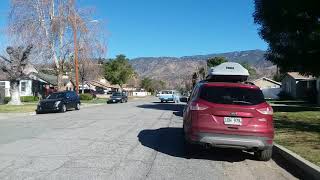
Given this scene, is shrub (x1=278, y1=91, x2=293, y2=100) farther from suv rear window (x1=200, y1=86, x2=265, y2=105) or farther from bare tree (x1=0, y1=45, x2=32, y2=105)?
suv rear window (x1=200, y1=86, x2=265, y2=105)

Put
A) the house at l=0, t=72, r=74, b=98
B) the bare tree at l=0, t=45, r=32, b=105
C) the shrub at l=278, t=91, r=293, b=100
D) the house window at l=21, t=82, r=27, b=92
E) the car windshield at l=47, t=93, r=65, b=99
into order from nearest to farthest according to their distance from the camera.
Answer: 1. the car windshield at l=47, t=93, r=65, b=99
2. the bare tree at l=0, t=45, r=32, b=105
3. the house at l=0, t=72, r=74, b=98
4. the house window at l=21, t=82, r=27, b=92
5. the shrub at l=278, t=91, r=293, b=100

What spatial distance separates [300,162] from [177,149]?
11.7 ft

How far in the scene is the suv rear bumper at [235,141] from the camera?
1115 centimetres

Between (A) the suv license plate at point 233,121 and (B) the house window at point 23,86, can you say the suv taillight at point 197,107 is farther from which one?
(B) the house window at point 23,86

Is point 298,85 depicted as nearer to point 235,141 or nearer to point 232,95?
point 232,95

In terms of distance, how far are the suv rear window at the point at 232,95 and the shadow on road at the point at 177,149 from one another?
1448mm

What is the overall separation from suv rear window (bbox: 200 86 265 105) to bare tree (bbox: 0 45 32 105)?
3654 cm

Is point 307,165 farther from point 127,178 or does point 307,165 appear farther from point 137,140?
point 137,140

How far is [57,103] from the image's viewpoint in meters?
34.3

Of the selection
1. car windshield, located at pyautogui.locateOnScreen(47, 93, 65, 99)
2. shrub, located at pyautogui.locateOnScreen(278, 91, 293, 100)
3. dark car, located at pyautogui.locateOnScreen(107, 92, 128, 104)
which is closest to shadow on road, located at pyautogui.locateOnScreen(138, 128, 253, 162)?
car windshield, located at pyautogui.locateOnScreen(47, 93, 65, 99)

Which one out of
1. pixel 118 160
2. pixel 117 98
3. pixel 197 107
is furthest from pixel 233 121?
pixel 117 98

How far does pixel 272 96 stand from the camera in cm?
7350

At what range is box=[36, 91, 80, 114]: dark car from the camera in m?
34.1

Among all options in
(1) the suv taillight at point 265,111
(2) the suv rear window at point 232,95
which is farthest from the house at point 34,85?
(1) the suv taillight at point 265,111
